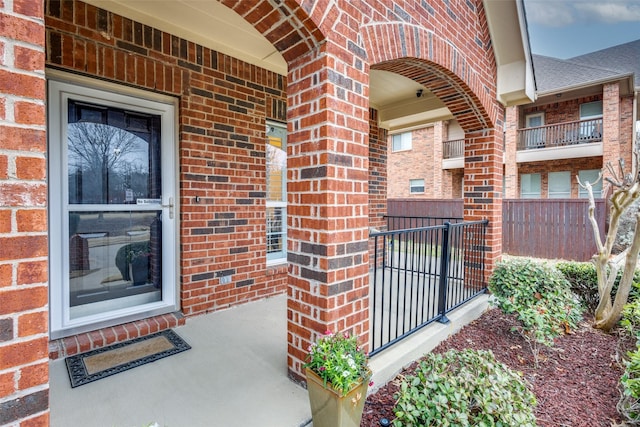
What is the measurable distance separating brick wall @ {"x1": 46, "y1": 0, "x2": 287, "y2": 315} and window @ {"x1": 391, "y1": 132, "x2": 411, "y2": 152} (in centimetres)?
1249

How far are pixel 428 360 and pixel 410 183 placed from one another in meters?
14.0

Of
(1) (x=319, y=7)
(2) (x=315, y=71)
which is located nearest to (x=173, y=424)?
(2) (x=315, y=71)

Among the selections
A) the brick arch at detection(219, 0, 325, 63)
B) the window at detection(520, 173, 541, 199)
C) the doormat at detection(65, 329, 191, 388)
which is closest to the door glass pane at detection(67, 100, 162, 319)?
the doormat at detection(65, 329, 191, 388)

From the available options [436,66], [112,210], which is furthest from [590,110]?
[112,210]

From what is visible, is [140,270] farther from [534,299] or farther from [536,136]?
[536,136]

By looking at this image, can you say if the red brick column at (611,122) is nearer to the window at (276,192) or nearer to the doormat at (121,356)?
the window at (276,192)

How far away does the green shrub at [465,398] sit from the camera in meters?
1.68

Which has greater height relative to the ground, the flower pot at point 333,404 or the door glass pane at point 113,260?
the door glass pane at point 113,260

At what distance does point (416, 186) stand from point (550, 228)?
7490 mm

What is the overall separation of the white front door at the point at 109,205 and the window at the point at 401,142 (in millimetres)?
13777

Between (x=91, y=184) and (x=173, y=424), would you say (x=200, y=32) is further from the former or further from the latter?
(x=173, y=424)

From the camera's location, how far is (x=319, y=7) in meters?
1.87

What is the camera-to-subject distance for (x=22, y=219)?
0.98 m

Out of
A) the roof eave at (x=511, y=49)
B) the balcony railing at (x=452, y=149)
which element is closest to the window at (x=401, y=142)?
the balcony railing at (x=452, y=149)
